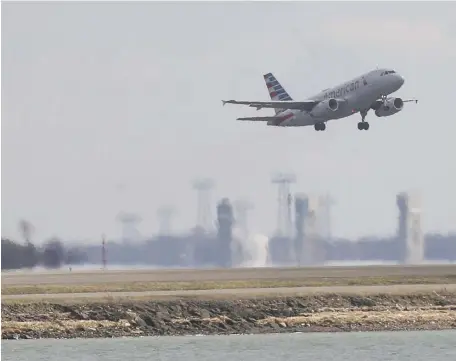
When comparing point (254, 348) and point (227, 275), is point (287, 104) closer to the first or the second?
point (227, 275)

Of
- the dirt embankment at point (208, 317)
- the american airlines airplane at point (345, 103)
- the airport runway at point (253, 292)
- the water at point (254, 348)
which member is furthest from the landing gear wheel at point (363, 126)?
the water at point (254, 348)

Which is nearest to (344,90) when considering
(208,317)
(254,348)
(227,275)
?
(227,275)

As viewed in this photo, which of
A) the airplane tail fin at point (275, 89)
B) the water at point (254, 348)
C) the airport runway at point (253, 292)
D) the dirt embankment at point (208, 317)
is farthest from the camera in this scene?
the airplane tail fin at point (275, 89)

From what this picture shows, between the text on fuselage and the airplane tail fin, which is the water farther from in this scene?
the airplane tail fin

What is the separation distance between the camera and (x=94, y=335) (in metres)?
73.2

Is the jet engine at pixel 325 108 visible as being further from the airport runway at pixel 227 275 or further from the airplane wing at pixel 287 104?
the airport runway at pixel 227 275

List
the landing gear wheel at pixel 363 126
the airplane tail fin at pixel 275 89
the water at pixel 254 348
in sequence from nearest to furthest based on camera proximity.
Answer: the water at pixel 254 348 → the landing gear wheel at pixel 363 126 → the airplane tail fin at pixel 275 89

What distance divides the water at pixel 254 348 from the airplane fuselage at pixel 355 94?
101 feet

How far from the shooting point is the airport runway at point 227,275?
9588cm

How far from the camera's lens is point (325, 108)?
343ft

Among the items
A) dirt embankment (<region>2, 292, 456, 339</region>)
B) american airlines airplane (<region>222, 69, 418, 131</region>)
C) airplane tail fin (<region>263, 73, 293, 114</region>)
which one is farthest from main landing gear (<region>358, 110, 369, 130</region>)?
dirt embankment (<region>2, 292, 456, 339</region>)

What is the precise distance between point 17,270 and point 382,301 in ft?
149

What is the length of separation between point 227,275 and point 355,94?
14854mm

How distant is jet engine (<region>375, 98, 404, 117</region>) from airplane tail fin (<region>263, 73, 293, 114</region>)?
1838 cm
